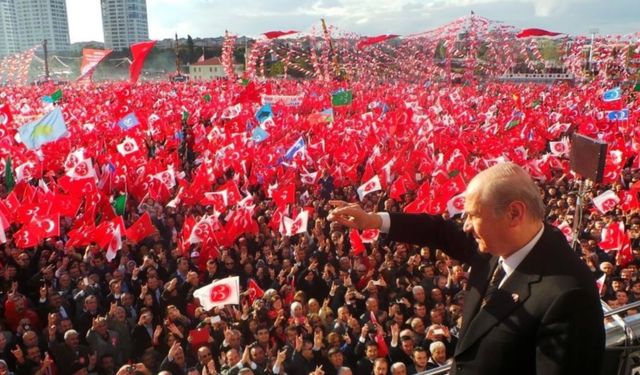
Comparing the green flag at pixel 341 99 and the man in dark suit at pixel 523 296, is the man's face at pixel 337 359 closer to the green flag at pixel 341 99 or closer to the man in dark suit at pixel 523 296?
the man in dark suit at pixel 523 296

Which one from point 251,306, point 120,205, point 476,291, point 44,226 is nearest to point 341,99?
point 120,205

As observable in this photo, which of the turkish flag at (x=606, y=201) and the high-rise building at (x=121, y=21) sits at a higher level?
the high-rise building at (x=121, y=21)

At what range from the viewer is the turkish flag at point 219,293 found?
6312 millimetres

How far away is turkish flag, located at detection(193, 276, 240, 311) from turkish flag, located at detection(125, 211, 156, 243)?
2.88 metres

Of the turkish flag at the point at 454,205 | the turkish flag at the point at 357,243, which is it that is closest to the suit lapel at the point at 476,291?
the turkish flag at the point at 357,243

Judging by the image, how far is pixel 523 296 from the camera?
1586 mm

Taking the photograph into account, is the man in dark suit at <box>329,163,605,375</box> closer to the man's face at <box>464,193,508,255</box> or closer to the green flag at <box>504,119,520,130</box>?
the man's face at <box>464,193,508,255</box>

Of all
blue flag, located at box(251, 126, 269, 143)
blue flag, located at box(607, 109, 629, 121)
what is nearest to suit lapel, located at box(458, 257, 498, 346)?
blue flag, located at box(251, 126, 269, 143)

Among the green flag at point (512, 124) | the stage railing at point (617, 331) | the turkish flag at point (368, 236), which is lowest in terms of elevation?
the turkish flag at point (368, 236)

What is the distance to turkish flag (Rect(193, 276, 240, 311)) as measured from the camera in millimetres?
6312

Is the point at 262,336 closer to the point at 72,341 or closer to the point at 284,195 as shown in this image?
the point at 72,341

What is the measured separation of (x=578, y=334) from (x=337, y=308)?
5913 millimetres

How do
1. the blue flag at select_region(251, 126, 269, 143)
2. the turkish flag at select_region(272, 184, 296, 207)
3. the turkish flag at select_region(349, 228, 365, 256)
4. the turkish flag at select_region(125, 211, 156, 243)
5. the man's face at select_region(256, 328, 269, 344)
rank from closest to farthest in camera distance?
the man's face at select_region(256, 328, 269, 344)
the turkish flag at select_region(349, 228, 365, 256)
the turkish flag at select_region(125, 211, 156, 243)
the turkish flag at select_region(272, 184, 296, 207)
the blue flag at select_region(251, 126, 269, 143)

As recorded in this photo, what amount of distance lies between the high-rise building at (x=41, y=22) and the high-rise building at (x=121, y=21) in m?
9.58
